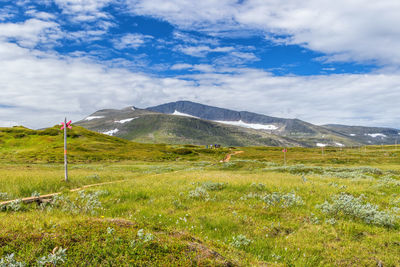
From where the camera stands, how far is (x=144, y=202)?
41.3 ft

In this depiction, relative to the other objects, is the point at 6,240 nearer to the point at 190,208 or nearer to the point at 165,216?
the point at 165,216

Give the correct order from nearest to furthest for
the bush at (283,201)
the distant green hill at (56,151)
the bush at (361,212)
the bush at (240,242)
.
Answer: the bush at (240,242)
the bush at (361,212)
the bush at (283,201)
the distant green hill at (56,151)

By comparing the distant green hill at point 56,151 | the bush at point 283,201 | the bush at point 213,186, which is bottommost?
the distant green hill at point 56,151

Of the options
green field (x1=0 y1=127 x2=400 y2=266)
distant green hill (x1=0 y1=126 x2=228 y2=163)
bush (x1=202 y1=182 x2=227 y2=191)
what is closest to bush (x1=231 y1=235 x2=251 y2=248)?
green field (x1=0 y1=127 x2=400 y2=266)

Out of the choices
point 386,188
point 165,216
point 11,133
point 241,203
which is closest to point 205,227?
point 165,216

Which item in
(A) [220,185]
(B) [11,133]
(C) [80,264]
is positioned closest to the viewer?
(C) [80,264]

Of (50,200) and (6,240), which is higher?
(6,240)

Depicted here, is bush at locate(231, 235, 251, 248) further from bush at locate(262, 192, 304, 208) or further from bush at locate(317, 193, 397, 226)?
bush at locate(317, 193, 397, 226)

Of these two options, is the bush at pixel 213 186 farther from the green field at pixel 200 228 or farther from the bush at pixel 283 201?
the bush at pixel 283 201

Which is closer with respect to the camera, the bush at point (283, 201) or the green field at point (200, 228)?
the green field at point (200, 228)

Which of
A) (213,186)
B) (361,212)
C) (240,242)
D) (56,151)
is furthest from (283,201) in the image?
(56,151)

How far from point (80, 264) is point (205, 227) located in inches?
218

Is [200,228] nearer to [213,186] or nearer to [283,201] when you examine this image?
[283,201]

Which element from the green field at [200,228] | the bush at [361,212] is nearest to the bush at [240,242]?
the green field at [200,228]
